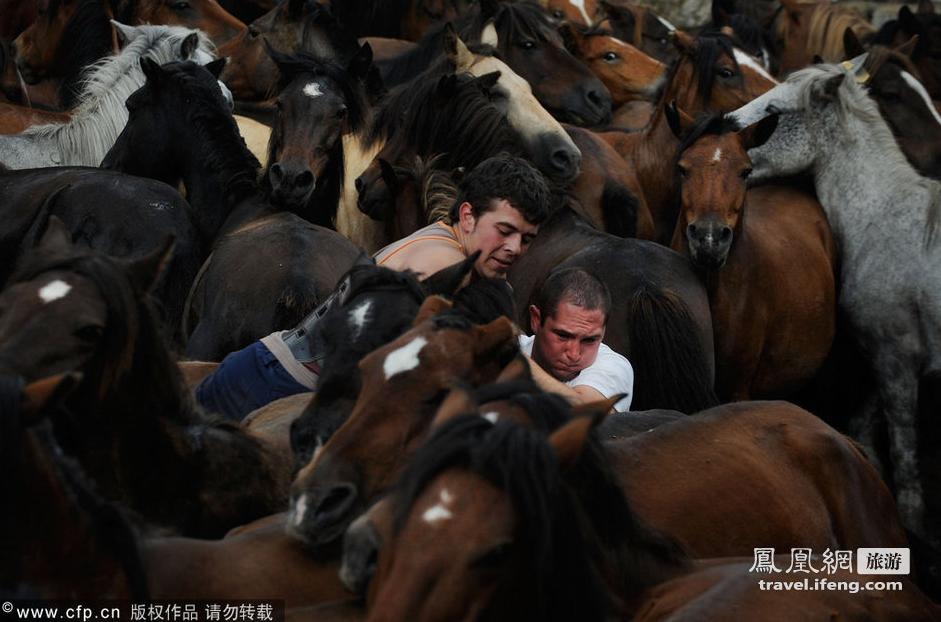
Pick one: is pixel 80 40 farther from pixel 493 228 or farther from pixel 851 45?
pixel 493 228

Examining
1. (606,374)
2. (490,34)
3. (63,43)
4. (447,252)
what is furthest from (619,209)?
(63,43)

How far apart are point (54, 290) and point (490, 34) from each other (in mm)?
5957

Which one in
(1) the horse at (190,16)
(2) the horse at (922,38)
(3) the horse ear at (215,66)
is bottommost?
(1) the horse at (190,16)

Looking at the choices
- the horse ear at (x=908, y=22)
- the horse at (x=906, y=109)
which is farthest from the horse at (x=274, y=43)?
the horse ear at (x=908, y=22)

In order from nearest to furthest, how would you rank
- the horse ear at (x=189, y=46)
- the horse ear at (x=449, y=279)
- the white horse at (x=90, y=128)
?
1. the horse ear at (x=449, y=279)
2. the white horse at (x=90, y=128)
3. the horse ear at (x=189, y=46)

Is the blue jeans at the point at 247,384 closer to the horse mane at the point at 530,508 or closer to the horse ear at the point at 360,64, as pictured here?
the horse mane at the point at 530,508

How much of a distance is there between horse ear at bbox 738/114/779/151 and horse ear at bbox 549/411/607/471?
456cm

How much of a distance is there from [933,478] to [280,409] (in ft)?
15.0

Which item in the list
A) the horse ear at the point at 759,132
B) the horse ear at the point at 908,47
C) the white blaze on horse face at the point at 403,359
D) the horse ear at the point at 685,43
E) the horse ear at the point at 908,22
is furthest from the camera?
the horse ear at the point at 908,22

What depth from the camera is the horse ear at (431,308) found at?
12.7 feet

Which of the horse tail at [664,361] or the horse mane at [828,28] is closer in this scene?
the horse tail at [664,361]

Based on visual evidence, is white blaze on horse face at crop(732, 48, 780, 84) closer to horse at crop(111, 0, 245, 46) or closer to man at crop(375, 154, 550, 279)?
horse at crop(111, 0, 245, 46)

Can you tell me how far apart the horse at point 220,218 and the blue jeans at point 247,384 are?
2.42 feet

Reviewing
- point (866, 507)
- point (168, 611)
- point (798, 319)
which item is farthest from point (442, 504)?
point (798, 319)
